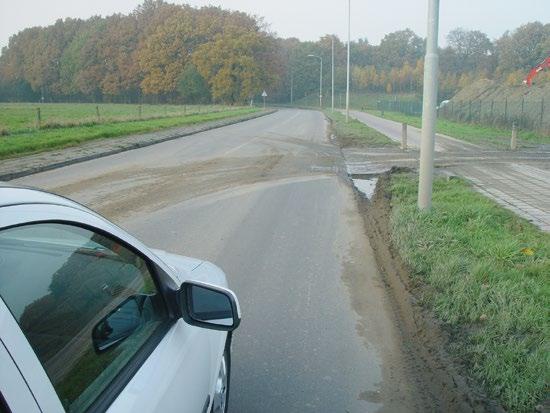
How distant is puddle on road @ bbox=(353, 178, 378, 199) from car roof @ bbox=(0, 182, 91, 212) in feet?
32.4

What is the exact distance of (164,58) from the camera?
91562mm

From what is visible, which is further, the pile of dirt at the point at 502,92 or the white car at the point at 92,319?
the pile of dirt at the point at 502,92

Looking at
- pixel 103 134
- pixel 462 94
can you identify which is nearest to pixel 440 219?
pixel 103 134

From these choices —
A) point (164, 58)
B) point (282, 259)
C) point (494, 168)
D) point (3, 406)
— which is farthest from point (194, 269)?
point (164, 58)

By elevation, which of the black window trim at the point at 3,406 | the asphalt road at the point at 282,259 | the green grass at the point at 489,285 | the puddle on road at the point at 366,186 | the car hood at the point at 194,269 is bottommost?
the puddle on road at the point at 366,186

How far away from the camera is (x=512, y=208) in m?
9.48

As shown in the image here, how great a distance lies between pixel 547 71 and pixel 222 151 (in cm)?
3514

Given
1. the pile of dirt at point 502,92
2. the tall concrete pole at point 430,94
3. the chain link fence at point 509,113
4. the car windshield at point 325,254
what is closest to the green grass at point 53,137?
the car windshield at point 325,254

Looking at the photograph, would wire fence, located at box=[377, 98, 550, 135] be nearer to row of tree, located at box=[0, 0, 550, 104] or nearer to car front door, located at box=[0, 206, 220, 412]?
car front door, located at box=[0, 206, 220, 412]

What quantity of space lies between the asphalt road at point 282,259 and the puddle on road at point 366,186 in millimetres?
397

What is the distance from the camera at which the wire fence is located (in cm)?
2986

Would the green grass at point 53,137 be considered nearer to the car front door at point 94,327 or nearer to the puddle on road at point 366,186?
the puddle on road at point 366,186

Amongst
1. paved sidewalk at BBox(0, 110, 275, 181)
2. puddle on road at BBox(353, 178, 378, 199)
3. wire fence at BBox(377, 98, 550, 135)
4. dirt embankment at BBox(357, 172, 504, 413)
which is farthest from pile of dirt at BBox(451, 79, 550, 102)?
dirt embankment at BBox(357, 172, 504, 413)

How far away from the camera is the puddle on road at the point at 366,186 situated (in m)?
11.9
